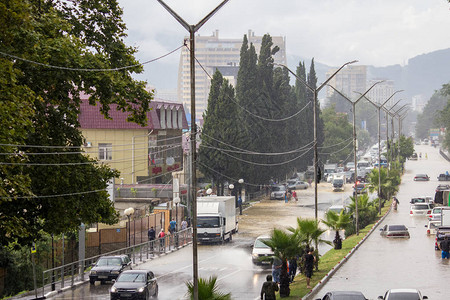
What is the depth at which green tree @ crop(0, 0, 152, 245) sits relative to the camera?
21.1 m

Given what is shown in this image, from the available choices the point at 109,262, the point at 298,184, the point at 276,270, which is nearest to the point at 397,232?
the point at 276,270

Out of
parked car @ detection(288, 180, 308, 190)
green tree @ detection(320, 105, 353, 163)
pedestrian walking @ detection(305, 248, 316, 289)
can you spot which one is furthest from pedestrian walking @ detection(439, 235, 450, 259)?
green tree @ detection(320, 105, 353, 163)

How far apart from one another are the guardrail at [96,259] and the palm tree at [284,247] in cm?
1073

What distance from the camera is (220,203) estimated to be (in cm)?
5547

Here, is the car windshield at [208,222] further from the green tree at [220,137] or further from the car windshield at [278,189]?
the car windshield at [278,189]

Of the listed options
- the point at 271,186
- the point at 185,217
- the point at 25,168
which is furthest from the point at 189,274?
the point at 271,186

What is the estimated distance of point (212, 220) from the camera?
2159 inches

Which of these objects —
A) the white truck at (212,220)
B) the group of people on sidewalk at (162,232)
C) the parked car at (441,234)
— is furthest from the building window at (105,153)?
the parked car at (441,234)

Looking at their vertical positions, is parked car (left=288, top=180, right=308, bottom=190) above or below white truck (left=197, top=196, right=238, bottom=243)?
above

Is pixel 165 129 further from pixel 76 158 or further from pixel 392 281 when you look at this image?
pixel 76 158

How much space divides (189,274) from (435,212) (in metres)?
26.0

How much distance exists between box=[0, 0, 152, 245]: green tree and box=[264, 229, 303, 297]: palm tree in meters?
6.81

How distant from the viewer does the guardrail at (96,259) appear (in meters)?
37.0

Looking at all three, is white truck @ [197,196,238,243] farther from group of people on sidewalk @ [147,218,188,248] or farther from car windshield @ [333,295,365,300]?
car windshield @ [333,295,365,300]
